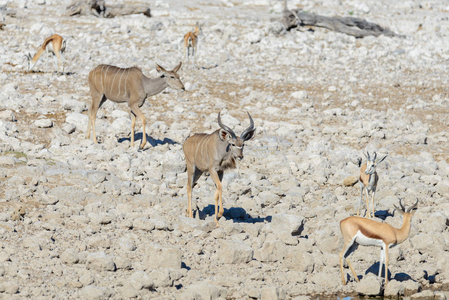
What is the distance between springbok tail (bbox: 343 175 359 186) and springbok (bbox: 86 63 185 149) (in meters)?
3.74

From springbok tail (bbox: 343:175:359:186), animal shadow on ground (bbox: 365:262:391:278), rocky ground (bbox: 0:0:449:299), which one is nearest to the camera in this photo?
rocky ground (bbox: 0:0:449:299)

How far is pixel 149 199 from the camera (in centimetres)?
992

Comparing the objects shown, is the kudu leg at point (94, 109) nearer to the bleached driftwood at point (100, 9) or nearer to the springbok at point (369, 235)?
the springbok at point (369, 235)

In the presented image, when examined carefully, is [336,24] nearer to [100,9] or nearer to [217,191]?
[100,9]

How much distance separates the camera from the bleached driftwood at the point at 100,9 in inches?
986

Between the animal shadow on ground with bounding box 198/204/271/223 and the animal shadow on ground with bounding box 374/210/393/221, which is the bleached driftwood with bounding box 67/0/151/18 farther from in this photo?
the animal shadow on ground with bounding box 374/210/393/221

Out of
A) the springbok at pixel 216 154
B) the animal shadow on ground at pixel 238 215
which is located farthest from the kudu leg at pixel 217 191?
the animal shadow on ground at pixel 238 215

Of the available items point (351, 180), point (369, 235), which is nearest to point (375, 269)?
point (369, 235)

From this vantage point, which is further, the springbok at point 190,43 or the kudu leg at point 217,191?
the springbok at point 190,43

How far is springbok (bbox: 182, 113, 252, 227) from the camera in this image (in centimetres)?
908

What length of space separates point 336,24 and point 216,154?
16903mm

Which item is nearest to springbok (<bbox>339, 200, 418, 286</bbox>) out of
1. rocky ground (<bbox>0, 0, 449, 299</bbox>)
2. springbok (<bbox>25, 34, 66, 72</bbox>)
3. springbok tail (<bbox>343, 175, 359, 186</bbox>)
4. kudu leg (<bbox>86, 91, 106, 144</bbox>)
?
rocky ground (<bbox>0, 0, 449, 299</bbox>)

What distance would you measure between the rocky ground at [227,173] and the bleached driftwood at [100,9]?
162cm

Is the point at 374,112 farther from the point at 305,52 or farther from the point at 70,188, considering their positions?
the point at 70,188
